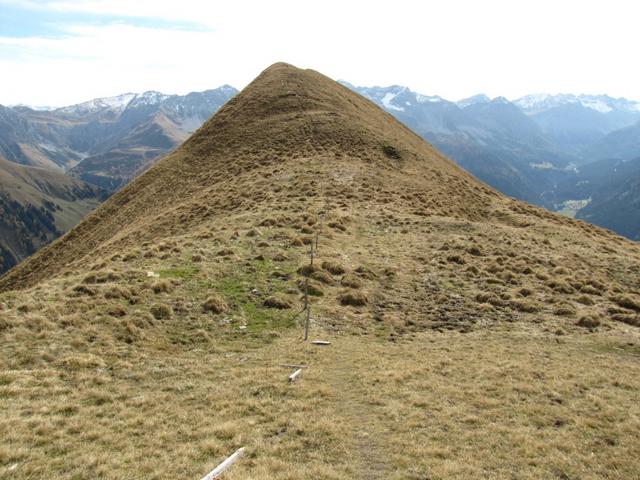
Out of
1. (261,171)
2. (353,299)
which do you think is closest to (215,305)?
(353,299)

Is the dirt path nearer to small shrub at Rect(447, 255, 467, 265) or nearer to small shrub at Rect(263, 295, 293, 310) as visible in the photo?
small shrub at Rect(263, 295, 293, 310)

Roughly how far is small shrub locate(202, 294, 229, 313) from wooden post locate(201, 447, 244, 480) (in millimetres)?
11929

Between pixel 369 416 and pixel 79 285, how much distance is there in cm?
1678

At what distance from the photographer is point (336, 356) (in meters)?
20.1

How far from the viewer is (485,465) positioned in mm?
11977

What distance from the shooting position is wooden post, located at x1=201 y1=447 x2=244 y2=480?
34.7 feet

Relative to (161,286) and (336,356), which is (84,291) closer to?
(161,286)

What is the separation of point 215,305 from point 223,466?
42.5 feet

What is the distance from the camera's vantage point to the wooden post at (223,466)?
417 inches

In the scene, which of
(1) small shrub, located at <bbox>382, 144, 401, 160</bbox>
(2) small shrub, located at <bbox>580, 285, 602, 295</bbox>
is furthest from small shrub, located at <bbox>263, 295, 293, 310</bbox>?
(1) small shrub, located at <bbox>382, 144, 401, 160</bbox>

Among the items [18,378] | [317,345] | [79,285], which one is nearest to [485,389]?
[317,345]

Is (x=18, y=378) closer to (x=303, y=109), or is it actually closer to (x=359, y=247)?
(x=359, y=247)

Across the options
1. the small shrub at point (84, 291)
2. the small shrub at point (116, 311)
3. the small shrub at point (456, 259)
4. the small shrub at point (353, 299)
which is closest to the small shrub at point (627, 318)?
the small shrub at point (456, 259)

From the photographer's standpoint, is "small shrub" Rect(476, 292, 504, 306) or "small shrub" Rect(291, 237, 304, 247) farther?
"small shrub" Rect(291, 237, 304, 247)
